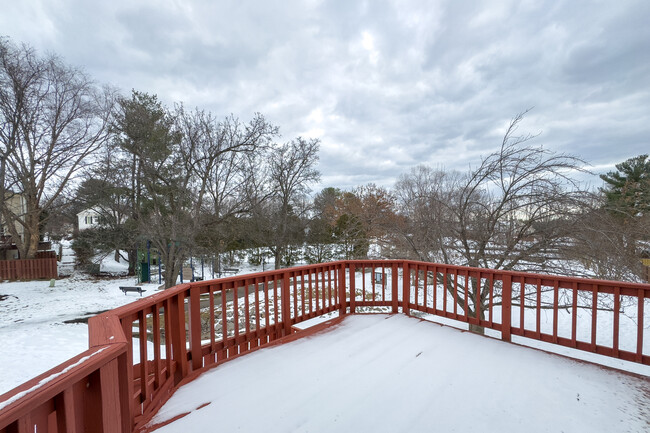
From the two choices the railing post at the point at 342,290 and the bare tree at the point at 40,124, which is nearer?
the railing post at the point at 342,290

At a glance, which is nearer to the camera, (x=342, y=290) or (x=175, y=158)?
(x=342, y=290)

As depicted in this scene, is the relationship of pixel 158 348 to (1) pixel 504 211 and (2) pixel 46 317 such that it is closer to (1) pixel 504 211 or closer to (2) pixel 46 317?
(1) pixel 504 211

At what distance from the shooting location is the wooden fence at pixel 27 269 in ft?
49.8

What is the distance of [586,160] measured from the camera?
16.2ft

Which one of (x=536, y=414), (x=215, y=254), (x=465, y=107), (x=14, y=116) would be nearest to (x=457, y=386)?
(x=536, y=414)

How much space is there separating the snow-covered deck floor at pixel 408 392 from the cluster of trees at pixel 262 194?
1478mm

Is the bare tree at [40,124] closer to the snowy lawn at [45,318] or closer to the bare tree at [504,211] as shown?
the snowy lawn at [45,318]

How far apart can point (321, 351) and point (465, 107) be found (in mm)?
11132

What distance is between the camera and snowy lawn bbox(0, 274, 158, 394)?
5.70 m

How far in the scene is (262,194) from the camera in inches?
695

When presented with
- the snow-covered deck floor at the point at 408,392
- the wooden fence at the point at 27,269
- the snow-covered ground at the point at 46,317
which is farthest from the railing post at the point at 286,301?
the wooden fence at the point at 27,269

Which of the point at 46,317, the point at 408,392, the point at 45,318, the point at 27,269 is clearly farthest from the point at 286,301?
the point at 27,269

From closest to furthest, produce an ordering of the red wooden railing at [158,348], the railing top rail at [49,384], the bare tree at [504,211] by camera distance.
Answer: the railing top rail at [49,384] → the red wooden railing at [158,348] → the bare tree at [504,211]

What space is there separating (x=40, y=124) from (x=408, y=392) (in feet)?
70.0
